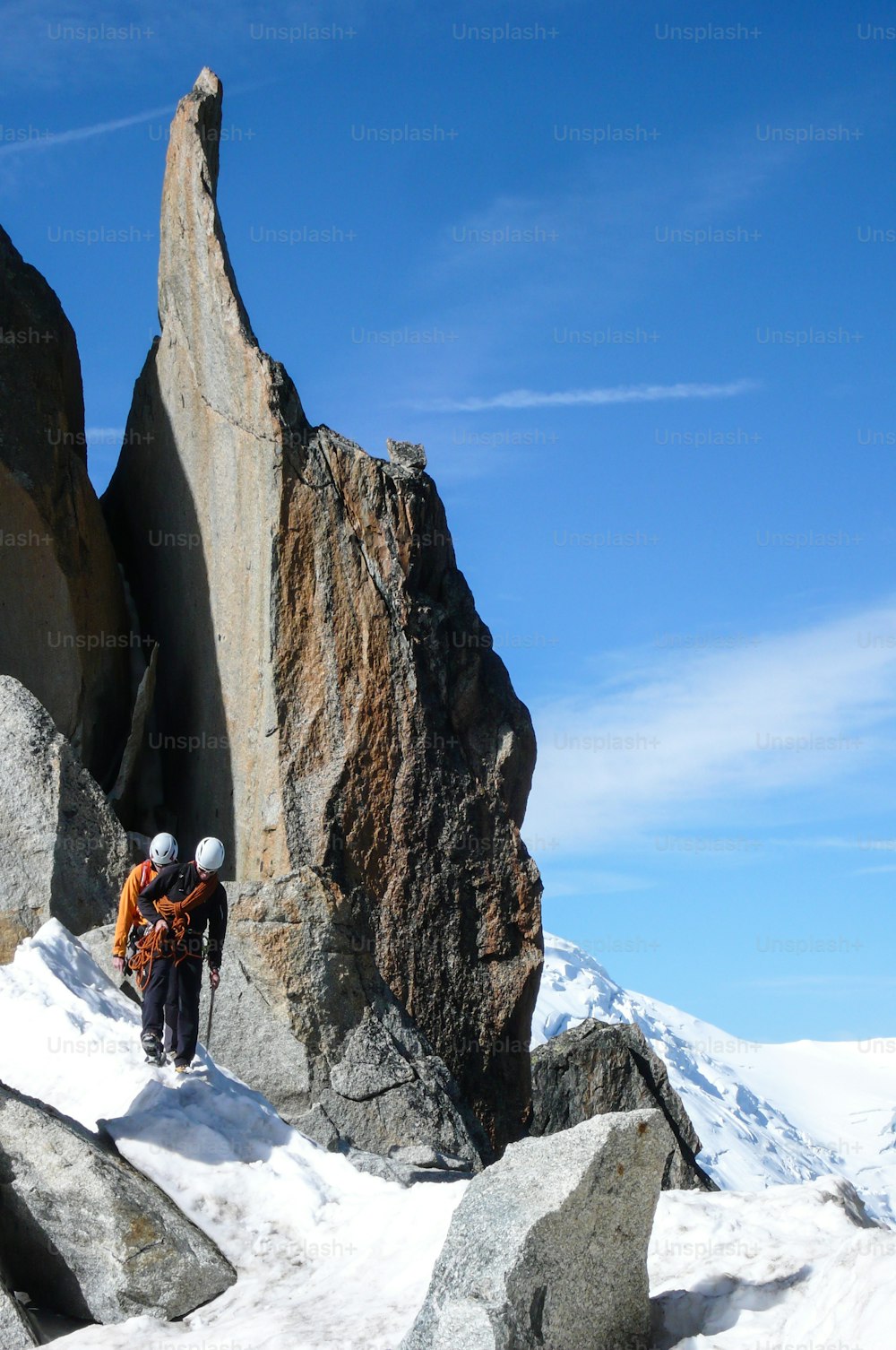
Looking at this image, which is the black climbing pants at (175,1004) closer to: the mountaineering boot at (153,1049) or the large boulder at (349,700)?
the mountaineering boot at (153,1049)

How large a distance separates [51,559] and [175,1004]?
8.77 m

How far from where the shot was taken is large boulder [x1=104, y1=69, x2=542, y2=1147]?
16.3m

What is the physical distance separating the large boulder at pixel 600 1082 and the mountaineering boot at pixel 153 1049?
8.71 m

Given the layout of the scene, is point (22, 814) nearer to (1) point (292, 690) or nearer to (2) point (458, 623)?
(1) point (292, 690)

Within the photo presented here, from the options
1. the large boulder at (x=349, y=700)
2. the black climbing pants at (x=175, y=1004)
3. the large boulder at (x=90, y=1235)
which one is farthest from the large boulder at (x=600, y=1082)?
the large boulder at (x=90, y=1235)

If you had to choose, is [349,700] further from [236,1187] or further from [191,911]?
[236,1187]

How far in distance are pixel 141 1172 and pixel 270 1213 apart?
2.86 feet

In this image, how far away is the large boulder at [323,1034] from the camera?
43.9ft

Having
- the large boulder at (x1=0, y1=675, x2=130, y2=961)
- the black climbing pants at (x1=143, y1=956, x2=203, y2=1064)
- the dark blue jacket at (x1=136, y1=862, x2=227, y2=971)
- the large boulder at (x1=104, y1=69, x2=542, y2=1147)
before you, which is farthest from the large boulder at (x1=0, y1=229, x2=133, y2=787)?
the black climbing pants at (x1=143, y1=956, x2=203, y2=1064)

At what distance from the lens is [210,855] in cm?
1080

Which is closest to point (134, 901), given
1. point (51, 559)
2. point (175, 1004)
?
point (175, 1004)

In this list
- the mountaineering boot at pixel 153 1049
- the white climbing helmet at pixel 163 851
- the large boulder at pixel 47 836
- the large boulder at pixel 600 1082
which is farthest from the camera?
the large boulder at pixel 600 1082

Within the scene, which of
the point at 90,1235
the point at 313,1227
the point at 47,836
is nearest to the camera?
the point at 90,1235

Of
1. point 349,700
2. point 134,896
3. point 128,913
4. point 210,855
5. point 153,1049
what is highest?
point 349,700
